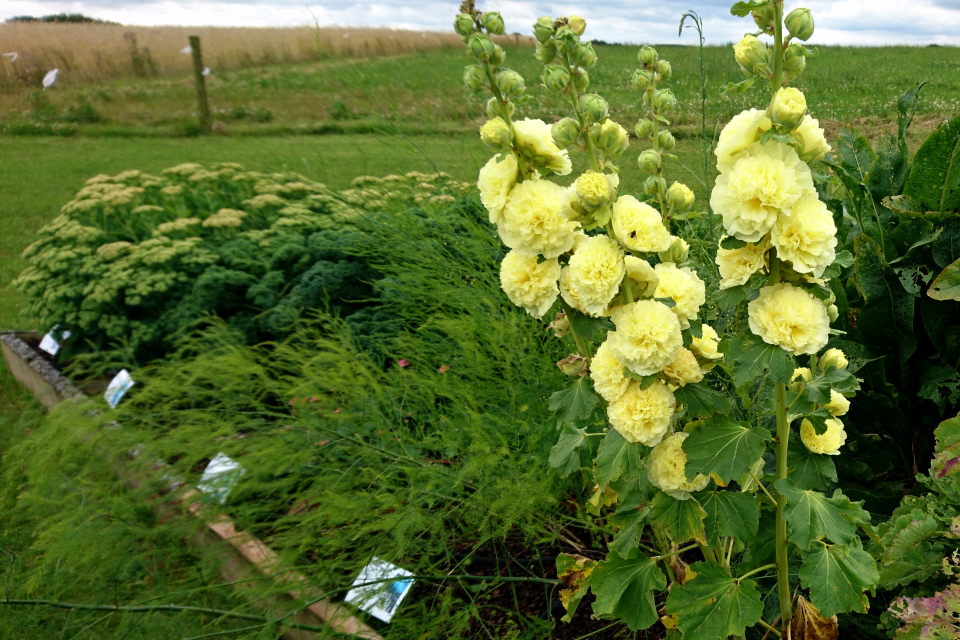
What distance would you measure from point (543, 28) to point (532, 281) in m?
0.37

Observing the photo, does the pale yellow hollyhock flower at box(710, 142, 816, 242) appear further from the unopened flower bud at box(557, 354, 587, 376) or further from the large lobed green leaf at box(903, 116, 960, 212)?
the large lobed green leaf at box(903, 116, 960, 212)

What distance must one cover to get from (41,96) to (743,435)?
51.0 ft

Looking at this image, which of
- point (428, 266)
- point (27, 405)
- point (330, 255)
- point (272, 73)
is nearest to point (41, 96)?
point (272, 73)

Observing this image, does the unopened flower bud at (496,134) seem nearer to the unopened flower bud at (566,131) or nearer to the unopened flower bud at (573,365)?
the unopened flower bud at (566,131)

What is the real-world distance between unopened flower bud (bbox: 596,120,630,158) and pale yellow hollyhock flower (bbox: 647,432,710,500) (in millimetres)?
476

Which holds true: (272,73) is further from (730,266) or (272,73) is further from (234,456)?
(730,266)

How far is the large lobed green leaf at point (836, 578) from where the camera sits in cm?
108

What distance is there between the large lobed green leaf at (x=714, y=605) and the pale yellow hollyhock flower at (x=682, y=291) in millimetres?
444

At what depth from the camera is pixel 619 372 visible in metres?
1.07

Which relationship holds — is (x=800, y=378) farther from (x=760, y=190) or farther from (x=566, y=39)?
(x=566, y=39)

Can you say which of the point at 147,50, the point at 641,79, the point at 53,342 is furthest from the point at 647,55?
the point at 147,50

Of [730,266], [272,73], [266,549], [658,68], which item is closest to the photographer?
[730,266]

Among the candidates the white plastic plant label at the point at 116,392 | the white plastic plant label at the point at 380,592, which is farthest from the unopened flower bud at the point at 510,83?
the white plastic plant label at the point at 116,392

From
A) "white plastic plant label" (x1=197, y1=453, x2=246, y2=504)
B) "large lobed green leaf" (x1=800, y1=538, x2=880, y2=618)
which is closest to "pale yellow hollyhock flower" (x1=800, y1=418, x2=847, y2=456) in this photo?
"large lobed green leaf" (x1=800, y1=538, x2=880, y2=618)
